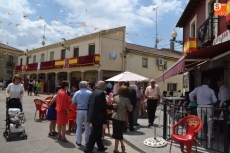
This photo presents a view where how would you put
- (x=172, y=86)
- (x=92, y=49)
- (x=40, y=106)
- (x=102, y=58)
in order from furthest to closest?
1. (x=172, y=86)
2. (x=92, y=49)
3. (x=102, y=58)
4. (x=40, y=106)

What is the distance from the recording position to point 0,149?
18.1 feet

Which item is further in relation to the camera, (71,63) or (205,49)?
(71,63)

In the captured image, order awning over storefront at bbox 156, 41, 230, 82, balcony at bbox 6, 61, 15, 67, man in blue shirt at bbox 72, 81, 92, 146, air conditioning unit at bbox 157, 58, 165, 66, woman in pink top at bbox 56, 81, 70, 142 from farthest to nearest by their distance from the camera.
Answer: balcony at bbox 6, 61, 15, 67, air conditioning unit at bbox 157, 58, 165, 66, awning over storefront at bbox 156, 41, 230, 82, woman in pink top at bbox 56, 81, 70, 142, man in blue shirt at bbox 72, 81, 92, 146

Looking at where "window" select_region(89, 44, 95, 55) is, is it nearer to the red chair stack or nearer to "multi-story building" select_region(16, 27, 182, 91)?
"multi-story building" select_region(16, 27, 182, 91)

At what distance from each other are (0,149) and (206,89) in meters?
5.62

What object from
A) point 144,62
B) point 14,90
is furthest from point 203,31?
Answer: point 144,62

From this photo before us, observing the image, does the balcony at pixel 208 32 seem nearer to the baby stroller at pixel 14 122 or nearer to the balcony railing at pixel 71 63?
the baby stroller at pixel 14 122

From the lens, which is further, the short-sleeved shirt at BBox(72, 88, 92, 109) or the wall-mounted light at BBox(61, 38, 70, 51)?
the wall-mounted light at BBox(61, 38, 70, 51)

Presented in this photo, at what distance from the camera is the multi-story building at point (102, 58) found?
2383cm

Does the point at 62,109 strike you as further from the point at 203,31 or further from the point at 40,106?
the point at 203,31

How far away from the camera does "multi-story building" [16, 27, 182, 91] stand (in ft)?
78.2

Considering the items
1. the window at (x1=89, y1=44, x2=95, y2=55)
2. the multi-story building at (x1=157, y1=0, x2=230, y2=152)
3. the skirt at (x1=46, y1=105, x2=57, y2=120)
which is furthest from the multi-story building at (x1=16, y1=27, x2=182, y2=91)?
the skirt at (x1=46, y1=105, x2=57, y2=120)

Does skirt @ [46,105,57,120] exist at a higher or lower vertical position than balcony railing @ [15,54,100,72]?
lower

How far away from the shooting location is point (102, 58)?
23.6 meters
